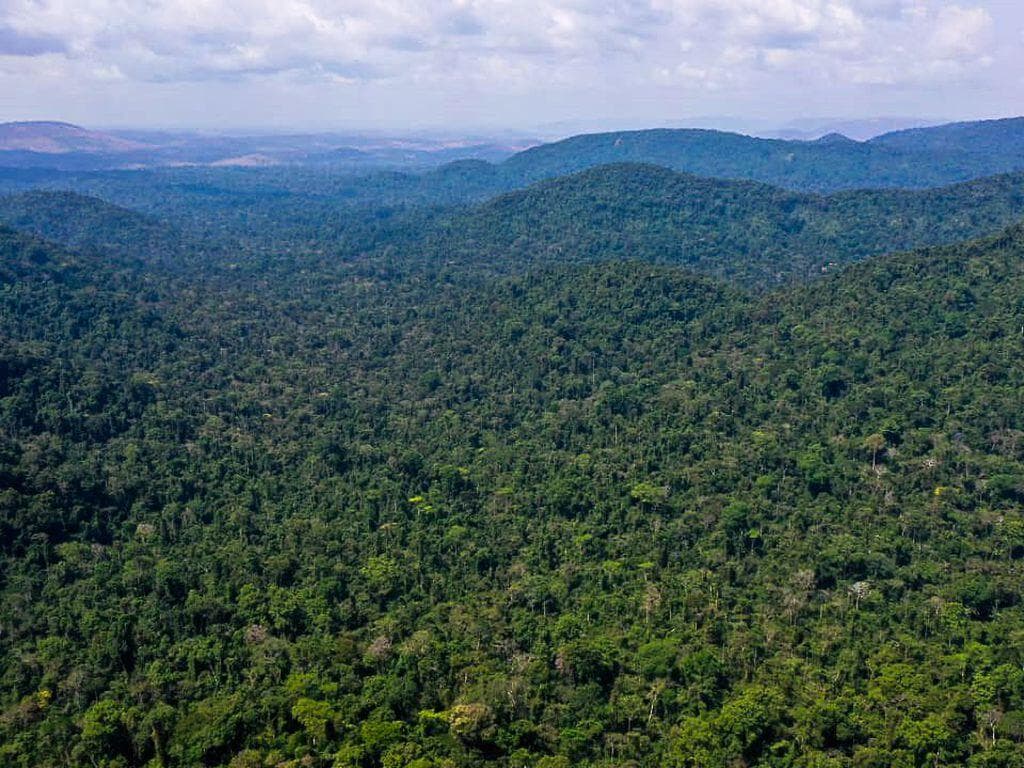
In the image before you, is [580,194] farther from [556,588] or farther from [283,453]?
[556,588]

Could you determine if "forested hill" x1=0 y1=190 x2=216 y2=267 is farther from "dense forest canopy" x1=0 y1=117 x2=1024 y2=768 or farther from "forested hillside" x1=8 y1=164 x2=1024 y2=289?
"dense forest canopy" x1=0 y1=117 x2=1024 y2=768

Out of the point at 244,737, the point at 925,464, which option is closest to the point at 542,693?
the point at 244,737

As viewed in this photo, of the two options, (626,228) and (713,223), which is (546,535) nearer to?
(626,228)

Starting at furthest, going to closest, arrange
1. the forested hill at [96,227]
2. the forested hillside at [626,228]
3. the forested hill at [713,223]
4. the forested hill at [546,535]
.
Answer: the forested hill at [96,227] → the forested hillside at [626,228] → the forested hill at [713,223] → the forested hill at [546,535]

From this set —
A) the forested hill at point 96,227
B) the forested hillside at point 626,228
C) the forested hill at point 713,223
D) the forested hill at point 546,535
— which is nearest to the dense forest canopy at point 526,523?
the forested hill at point 546,535

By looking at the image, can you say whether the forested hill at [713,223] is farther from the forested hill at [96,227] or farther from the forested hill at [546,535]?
the forested hill at [96,227]

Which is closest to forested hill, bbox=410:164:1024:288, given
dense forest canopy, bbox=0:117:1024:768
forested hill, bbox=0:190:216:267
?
dense forest canopy, bbox=0:117:1024:768
